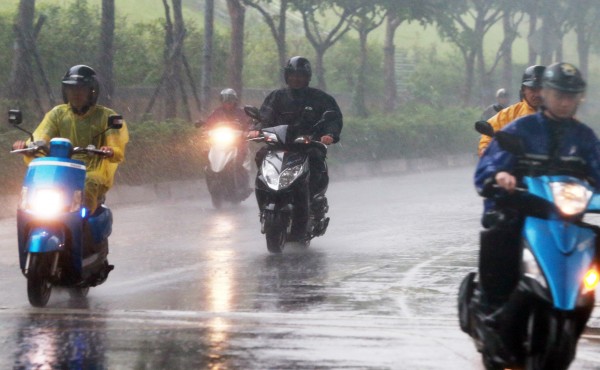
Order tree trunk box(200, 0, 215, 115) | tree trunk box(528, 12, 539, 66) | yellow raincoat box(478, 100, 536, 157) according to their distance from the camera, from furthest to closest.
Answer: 1. tree trunk box(528, 12, 539, 66)
2. tree trunk box(200, 0, 215, 115)
3. yellow raincoat box(478, 100, 536, 157)

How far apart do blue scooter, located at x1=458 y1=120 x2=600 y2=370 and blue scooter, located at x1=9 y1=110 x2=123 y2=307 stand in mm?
3747

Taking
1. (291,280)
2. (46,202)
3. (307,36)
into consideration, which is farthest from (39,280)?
(307,36)

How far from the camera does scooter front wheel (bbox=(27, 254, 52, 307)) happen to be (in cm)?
965

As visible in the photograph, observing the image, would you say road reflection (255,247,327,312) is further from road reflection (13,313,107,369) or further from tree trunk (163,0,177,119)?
tree trunk (163,0,177,119)

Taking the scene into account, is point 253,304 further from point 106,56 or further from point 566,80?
point 106,56

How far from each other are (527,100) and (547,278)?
538cm

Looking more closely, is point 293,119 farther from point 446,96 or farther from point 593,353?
point 446,96

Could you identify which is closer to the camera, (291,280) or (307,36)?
(291,280)

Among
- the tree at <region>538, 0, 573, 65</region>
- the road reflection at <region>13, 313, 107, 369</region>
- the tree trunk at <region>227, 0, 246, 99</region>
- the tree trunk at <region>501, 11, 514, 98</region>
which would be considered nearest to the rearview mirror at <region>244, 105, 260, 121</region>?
the road reflection at <region>13, 313, 107, 369</region>

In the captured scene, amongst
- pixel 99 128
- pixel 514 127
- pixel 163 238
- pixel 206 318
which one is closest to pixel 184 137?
pixel 163 238

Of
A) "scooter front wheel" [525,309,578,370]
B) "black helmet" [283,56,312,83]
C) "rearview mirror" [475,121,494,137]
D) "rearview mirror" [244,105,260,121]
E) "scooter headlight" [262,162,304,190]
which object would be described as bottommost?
"scooter headlight" [262,162,304,190]

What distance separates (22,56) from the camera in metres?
24.2

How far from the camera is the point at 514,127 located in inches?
282

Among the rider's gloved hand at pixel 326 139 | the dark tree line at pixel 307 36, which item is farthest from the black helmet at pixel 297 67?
the dark tree line at pixel 307 36
